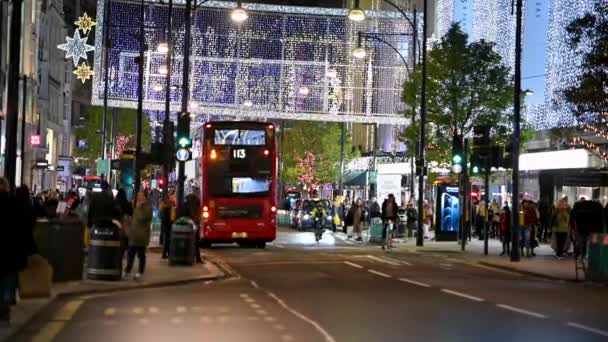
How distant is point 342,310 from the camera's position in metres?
16.7

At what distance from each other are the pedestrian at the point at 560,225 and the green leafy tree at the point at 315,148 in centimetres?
5385

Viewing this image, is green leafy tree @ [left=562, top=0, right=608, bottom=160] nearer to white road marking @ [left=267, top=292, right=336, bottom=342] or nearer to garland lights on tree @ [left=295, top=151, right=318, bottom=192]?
white road marking @ [left=267, top=292, right=336, bottom=342]

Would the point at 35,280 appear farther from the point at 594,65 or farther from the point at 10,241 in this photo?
the point at 594,65

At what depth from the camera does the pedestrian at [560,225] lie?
32750 millimetres

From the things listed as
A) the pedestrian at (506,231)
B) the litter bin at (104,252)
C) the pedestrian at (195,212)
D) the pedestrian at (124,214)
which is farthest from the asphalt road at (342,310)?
the pedestrian at (506,231)

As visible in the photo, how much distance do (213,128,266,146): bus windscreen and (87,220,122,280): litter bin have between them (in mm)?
14873

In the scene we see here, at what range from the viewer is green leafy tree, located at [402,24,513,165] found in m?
47.1

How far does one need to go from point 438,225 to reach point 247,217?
391 inches

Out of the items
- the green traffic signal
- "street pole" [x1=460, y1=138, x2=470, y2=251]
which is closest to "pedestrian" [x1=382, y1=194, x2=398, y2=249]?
"street pole" [x1=460, y1=138, x2=470, y2=251]

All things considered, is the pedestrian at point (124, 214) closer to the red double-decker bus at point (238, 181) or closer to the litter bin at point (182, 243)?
the litter bin at point (182, 243)

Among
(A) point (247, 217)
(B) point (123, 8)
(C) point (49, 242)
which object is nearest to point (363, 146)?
(B) point (123, 8)

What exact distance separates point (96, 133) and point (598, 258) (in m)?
77.0

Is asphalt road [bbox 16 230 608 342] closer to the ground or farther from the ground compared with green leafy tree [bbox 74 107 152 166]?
closer to the ground

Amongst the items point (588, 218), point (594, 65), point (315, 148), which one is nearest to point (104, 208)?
point (588, 218)
